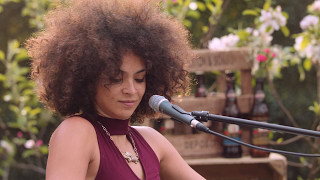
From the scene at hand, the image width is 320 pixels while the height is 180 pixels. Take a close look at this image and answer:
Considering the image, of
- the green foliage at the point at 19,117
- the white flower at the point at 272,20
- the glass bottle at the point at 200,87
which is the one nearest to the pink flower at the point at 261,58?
the white flower at the point at 272,20

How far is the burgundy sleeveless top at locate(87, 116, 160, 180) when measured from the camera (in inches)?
61.3

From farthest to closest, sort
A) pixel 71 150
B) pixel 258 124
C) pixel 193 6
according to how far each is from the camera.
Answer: pixel 193 6 → pixel 71 150 → pixel 258 124

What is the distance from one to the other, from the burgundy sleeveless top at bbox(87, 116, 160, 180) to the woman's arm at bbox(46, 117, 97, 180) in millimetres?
34

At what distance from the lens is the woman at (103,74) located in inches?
61.6

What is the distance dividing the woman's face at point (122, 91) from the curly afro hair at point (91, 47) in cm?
2

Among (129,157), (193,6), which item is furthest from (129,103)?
(193,6)

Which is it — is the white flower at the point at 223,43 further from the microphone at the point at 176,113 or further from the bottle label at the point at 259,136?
the microphone at the point at 176,113

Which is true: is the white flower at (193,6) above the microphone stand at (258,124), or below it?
above

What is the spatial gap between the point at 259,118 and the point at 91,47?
1.97 m

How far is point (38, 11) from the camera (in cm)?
413

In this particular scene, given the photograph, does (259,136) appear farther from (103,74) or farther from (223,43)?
(103,74)

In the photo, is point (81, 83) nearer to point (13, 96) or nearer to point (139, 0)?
point (139, 0)

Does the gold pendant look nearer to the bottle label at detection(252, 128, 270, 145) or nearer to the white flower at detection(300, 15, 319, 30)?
the bottle label at detection(252, 128, 270, 145)

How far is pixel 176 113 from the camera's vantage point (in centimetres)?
138
